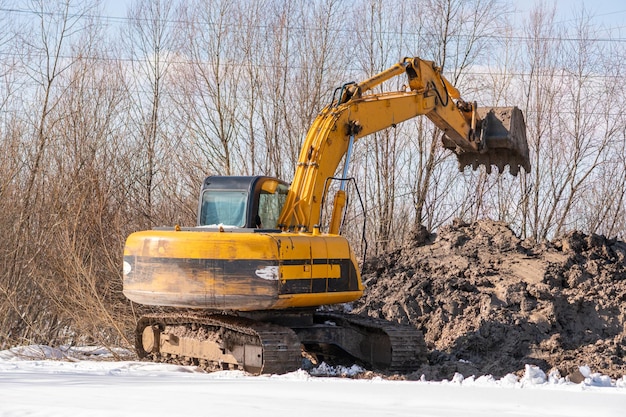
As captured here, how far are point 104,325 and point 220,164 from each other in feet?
19.1

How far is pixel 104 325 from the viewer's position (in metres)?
12.0

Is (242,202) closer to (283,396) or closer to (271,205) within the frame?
(271,205)

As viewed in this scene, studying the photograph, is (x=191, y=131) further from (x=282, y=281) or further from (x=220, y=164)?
(x=282, y=281)

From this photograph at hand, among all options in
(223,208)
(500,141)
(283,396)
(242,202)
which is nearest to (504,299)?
(500,141)

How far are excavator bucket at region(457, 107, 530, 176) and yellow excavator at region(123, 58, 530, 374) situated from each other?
1.50 m

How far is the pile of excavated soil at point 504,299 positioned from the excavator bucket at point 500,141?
0.98 meters

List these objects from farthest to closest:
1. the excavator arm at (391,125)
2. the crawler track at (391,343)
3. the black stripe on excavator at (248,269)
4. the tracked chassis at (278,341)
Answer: the excavator arm at (391,125) → the crawler track at (391,343) → the tracked chassis at (278,341) → the black stripe on excavator at (248,269)

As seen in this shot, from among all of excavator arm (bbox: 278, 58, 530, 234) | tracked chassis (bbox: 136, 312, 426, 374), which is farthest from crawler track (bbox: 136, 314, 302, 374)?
excavator arm (bbox: 278, 58, 530, 234)

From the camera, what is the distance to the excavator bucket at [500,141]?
12039 mm

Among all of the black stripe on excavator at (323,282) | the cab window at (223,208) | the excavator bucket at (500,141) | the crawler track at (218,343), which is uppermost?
the excavator bucket at (500,141)

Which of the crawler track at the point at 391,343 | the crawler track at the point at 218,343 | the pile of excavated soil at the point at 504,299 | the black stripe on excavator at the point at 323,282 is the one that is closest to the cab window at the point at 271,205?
the black stripe on excavator at the point at 323,282

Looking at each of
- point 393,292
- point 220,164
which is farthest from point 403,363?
point 220,164

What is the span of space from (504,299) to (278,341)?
3413 millimetres

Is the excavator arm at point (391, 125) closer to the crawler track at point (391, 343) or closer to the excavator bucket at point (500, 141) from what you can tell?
the excavator bucket at point (500, 141)
